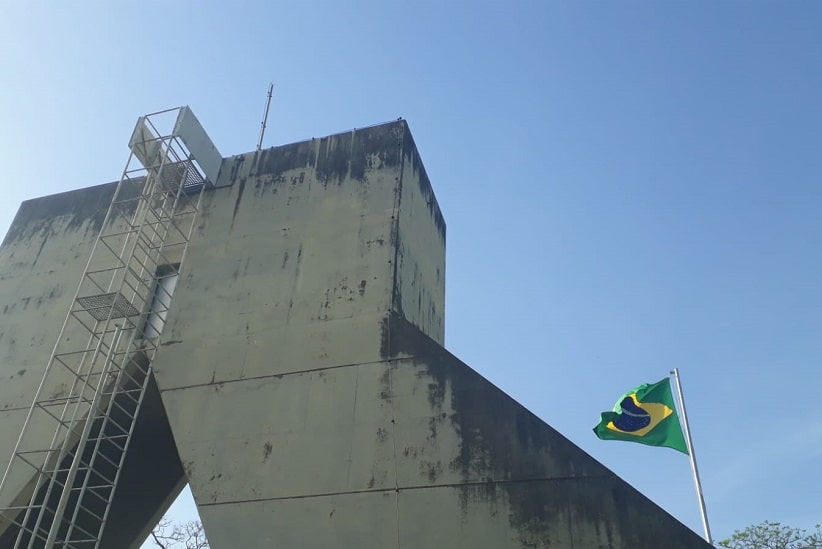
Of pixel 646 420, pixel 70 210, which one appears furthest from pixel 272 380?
pixel 646 420

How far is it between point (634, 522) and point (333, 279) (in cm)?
597

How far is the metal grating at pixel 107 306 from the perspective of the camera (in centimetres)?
1225

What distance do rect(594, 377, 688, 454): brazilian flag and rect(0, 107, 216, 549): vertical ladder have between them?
8599 millimetres

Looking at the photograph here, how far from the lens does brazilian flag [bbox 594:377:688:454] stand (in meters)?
14.7

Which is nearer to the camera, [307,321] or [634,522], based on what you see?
[634,522]

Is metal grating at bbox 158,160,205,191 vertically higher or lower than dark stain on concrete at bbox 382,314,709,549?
higher

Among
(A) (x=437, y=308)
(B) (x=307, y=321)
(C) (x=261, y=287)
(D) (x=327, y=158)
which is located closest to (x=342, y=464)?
(B) (x=307, y=321)

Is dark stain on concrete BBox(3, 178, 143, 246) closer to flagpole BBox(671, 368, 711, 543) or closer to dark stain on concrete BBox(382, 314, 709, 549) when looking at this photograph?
dark stain on concrete BBox(382, 314, 709, 549)

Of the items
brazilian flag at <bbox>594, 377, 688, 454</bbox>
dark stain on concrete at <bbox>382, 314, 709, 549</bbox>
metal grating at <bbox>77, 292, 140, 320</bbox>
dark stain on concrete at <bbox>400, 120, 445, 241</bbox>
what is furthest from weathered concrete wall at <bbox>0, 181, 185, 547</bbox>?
brazilian flag at <bbox>594, 377, 688, 454</bbox>

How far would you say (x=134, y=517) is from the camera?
1441cm

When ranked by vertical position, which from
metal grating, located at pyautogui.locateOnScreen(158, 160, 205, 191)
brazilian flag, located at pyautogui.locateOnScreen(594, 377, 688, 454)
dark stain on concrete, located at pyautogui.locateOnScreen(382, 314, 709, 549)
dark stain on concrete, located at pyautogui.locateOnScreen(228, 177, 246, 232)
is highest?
metal grating, located at pyautogui.locateOnScreen(158, 160, 205, 191)

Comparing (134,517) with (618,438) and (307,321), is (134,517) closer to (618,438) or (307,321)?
(307,321)

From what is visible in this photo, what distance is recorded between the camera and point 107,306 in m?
12.4

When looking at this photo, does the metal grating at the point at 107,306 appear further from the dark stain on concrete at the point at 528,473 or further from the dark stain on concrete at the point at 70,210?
the dark stain on concrete at the point at 528,473
